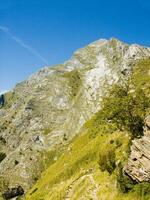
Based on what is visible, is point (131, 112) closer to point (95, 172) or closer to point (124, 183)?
point (124, 183)

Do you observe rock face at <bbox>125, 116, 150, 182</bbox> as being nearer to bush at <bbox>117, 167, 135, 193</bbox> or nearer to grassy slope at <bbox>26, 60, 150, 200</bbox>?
bush at <bbox>117, 167, 135, 193</bbox>

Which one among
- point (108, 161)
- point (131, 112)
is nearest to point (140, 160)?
point (131, 112)

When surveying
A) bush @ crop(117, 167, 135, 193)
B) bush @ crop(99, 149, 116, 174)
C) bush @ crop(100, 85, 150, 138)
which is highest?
bush @ crop(100, 85, 150, 138)

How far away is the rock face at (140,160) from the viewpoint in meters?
78.2

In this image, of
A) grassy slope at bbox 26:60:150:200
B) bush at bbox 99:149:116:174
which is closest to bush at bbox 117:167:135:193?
grassy slope at bbox 26:60:150:200

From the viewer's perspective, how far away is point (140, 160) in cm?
8038

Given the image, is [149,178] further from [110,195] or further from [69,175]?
[69,175]

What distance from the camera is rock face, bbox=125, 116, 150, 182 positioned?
78.2 meters

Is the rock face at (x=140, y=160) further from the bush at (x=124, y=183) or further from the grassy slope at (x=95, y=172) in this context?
the grassy slope at (x=95, y=172)

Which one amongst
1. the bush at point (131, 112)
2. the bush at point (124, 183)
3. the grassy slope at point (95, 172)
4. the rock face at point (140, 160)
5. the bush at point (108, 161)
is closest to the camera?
the rock face at point (140, 160)

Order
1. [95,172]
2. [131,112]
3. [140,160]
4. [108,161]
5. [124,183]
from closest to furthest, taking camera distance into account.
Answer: [140,160] → [124,183] → [131,112] → [108,161] → [95,172]

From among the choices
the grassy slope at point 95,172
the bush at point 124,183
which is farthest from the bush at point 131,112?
the bush at point 124,183

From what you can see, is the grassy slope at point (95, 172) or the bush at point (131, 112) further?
the bush at point (131, 112)

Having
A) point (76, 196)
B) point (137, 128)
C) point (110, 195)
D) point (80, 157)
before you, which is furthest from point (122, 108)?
point (80, 157)
